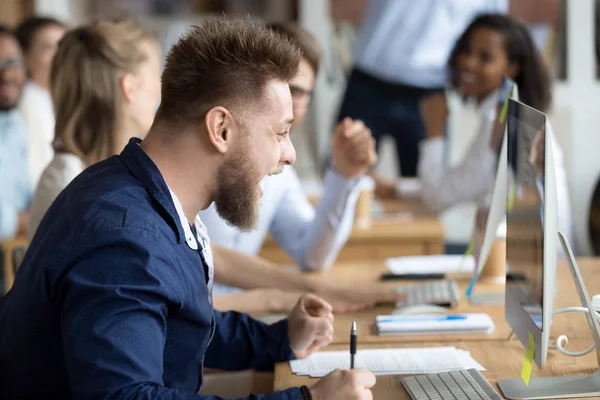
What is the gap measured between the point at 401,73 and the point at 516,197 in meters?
3.17

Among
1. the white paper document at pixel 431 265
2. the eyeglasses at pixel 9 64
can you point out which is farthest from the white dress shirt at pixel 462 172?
the eyeglasses at pixel 9 64

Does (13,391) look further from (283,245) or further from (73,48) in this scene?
(283,245)

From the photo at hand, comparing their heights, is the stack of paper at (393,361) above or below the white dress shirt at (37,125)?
below

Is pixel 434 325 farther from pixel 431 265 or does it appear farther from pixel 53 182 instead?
pixel 53 182

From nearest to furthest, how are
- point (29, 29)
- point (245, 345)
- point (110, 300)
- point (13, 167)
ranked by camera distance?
1. point (110, 300)
2. point (245, 345)
3. point (13, 167)
4. point (29, 29)

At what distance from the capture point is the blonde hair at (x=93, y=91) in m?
2.01

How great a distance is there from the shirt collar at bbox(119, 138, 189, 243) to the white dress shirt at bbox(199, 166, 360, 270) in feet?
3.18

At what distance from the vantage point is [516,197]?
1427 mm

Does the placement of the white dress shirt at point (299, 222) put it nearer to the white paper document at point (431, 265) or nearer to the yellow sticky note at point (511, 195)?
the white paper document at point (431, 265)

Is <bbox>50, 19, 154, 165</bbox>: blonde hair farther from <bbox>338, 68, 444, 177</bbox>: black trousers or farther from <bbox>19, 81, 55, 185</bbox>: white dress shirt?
<bbox>338, 68, 444, 177</bbox>: black trousers

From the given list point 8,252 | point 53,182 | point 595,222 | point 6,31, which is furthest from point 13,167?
point 595,222

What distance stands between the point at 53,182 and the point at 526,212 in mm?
1122

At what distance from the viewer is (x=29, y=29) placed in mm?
4367

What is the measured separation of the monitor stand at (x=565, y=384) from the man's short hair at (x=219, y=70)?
0.51 metres
